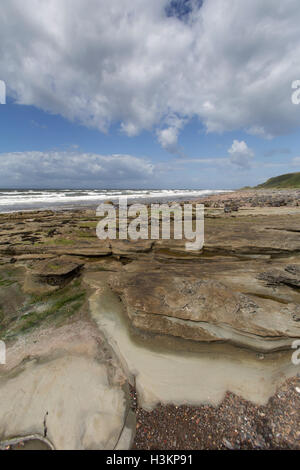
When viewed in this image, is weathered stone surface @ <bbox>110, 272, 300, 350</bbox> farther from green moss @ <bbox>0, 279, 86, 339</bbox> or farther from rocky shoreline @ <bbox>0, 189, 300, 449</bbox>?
green moss @ <bbox>0, 279, 86, 339</bbox>

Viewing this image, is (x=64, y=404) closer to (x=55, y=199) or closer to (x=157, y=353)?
(x=157, y=353)

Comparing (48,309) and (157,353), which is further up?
(48,309)

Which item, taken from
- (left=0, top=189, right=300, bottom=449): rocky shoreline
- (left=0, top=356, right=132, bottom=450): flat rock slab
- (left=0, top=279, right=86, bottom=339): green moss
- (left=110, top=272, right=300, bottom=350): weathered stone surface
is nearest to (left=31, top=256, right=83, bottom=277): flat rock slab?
(left=0, top=189, right=300, bottom=449): rocky shoreline

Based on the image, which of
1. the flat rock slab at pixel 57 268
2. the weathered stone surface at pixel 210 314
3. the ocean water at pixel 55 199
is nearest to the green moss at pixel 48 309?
the flat rock slab at pixel 57 268

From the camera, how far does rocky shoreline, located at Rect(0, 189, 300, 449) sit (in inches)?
110

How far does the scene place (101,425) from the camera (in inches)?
113

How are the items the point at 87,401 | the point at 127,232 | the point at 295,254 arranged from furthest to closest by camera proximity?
the point at 127,232, the point at 295,254, the point at 87,401

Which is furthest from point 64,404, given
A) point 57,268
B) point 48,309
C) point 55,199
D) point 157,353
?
point 55,199

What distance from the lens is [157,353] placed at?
4.02 metres

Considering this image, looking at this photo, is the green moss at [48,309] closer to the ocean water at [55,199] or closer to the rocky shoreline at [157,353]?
the rocky shoreline at [157,353]

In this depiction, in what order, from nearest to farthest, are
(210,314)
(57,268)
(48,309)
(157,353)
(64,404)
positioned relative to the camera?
(64,404) < (157,353) < (210,314) < (48,309) < (57,268)
